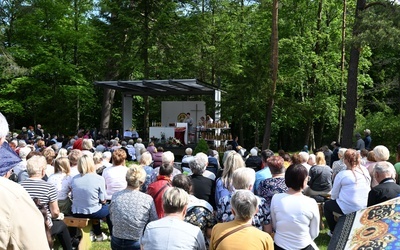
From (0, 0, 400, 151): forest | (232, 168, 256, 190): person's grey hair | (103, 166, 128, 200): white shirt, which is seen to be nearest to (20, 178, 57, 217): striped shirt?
(103, 166, 128, 200): white shirt

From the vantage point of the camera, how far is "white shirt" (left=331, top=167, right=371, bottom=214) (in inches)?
223

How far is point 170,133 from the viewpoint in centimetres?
2011

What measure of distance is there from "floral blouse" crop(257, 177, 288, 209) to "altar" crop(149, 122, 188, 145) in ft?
50.3

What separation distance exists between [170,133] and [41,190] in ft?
50.4

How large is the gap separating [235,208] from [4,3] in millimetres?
27001

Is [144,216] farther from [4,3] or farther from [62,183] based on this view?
[4,3]

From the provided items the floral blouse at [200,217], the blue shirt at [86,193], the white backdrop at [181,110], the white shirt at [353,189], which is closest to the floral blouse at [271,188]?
the floral blouse at [200,217]

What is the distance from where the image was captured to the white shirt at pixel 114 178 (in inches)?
264

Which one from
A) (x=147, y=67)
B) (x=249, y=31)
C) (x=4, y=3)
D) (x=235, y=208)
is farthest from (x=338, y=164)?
(x=4, y=3)

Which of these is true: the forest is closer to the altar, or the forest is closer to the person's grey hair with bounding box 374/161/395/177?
the altar

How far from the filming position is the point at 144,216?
440 centimetres

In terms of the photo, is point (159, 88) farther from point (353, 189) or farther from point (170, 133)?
point (353, 189)

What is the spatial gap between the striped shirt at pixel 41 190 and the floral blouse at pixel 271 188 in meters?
2.31

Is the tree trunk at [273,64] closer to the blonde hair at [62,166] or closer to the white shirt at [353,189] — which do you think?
the white shirt at [353,189]
